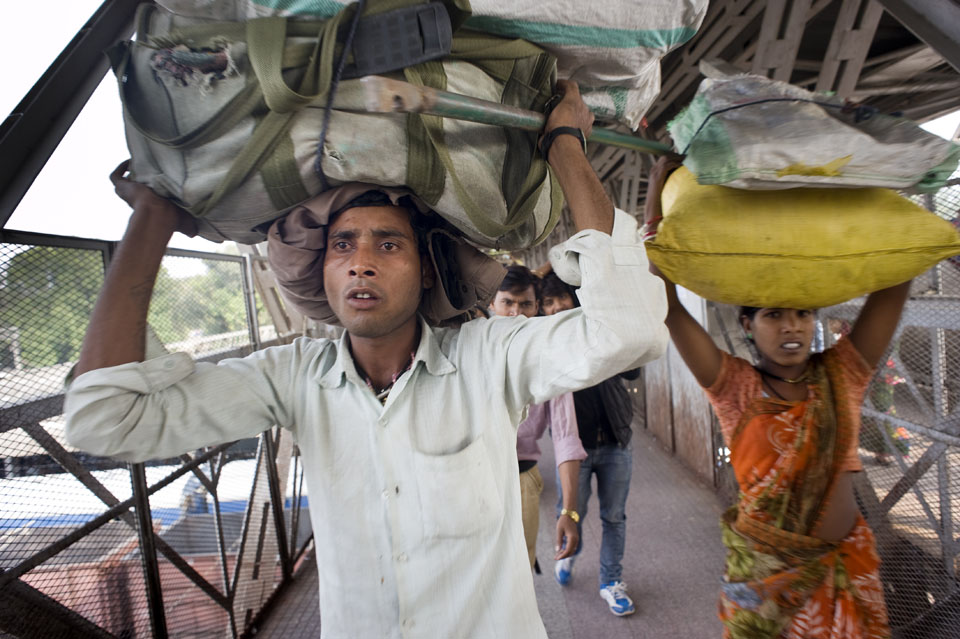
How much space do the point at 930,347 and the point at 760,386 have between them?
1.15m

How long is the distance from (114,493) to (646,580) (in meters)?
2.97

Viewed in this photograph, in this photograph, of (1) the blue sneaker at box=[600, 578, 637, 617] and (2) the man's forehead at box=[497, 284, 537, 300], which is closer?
(1) the blue sneaker at box=[600, 578, 637, 617]

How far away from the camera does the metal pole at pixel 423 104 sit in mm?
853

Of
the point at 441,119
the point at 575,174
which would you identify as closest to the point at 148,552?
the point at 441,119

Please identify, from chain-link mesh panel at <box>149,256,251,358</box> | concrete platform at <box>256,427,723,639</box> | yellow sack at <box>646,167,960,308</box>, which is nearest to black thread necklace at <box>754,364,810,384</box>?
yellow sack at <box>646,167,960,308</box>

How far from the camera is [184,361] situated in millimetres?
1045

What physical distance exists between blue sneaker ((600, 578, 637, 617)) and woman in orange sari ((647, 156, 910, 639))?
1.24 m

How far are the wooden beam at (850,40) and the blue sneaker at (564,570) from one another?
2.94 metres

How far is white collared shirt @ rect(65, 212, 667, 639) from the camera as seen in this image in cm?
94

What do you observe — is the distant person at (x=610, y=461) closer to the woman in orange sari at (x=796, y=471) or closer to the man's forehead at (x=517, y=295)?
the man's forehead at (x=517, y=295)

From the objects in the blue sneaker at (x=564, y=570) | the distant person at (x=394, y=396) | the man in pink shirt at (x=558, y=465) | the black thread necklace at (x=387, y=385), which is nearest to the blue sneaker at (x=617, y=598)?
the blue sneaker at (x=564, y=570)

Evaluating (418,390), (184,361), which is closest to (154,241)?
(184,361)

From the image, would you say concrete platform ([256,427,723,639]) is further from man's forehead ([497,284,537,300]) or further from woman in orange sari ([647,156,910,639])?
man's forehead ([497,284,537,300])

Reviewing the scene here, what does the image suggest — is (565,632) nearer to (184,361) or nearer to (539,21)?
(184,361)
